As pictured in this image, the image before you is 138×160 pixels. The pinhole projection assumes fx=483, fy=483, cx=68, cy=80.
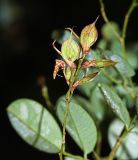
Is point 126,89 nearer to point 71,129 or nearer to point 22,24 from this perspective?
point 71,129

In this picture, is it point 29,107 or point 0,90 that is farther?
point 0,90

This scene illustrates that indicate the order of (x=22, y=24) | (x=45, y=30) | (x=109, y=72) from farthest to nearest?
(x=22, y=24)
(x=45, y=30)
(x=109, y=72)

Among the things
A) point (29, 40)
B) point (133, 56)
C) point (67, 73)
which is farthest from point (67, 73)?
point (29, 40)

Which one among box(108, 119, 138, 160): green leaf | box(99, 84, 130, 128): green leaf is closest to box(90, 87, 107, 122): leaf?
box(108, 119, 138, 160): green leaf

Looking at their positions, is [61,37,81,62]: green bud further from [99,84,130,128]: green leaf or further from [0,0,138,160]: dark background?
[0,0,138,160]: dark background

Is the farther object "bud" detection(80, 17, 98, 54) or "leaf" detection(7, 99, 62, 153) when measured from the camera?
"leaf" detection(7, 99, 62, 153)

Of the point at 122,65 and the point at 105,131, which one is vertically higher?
the point at 122,65

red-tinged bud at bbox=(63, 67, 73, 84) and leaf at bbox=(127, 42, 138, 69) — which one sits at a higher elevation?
red-tinged bud at bbox=(63, 67, 73, 84)

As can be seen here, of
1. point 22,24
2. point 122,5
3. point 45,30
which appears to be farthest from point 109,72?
point 22,24
